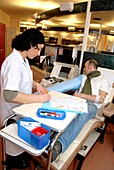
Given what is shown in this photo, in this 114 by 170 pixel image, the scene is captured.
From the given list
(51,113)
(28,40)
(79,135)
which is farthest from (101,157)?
(28,40)

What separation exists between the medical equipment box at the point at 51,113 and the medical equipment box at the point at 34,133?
0.07 meters

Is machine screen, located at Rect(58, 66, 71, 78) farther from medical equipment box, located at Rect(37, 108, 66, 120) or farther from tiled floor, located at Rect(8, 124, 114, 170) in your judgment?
medical equipment box, located at Rect(37, 108, 66, 120)

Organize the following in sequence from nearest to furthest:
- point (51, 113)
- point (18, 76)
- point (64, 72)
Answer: point (51, 113) < point (18, 76) < point (64, 72)

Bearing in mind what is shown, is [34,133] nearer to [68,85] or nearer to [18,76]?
[18,76]

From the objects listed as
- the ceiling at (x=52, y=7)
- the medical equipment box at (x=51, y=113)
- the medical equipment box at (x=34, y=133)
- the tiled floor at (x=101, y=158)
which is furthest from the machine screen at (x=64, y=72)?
the medical equipment box at (x=34, y=133)

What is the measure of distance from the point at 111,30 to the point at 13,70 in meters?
4.81

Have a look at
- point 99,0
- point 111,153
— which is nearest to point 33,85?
point 111,153

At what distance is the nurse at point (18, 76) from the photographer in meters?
1.01

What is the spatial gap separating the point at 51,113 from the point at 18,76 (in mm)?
350

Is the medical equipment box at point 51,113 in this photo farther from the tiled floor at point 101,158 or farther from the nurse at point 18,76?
the tiled floor at point 101,158

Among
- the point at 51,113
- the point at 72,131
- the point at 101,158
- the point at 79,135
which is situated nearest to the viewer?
the point at 51,113

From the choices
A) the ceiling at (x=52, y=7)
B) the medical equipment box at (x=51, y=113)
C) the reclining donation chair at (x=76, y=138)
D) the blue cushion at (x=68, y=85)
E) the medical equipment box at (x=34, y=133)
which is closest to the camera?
the medical equipment box at (x=34, y=133)

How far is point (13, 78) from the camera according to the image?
3.38 ft

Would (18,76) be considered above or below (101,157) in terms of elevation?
above
